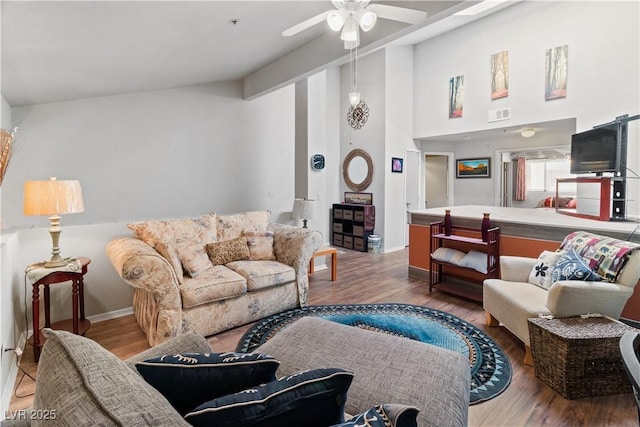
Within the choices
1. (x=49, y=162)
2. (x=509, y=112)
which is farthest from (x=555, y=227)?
(x=49, y=162)

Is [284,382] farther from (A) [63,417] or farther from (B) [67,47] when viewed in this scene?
(B) [67,47]

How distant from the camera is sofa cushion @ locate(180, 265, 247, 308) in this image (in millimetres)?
2701

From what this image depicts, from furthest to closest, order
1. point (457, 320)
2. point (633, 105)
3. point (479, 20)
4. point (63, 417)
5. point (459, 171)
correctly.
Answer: point (459, 171), point (479, 20), point (633, 105), point (457, 320), point (63, 417)

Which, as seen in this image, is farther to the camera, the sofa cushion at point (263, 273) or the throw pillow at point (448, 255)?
the throw pillow at point (448, 255)

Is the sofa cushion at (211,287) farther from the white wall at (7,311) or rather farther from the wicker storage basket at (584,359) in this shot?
the wicker storage basket at (584,359)

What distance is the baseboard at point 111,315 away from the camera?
3.12m

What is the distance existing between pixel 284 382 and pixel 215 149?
178 inches

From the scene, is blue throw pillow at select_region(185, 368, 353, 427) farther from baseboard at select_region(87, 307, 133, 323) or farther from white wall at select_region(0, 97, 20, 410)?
baseboard at select_region(87, 307, 133, 323)

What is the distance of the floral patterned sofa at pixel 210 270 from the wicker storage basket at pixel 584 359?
2.14 metres

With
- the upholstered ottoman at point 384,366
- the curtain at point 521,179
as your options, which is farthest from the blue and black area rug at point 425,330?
the curtain at point 521,179

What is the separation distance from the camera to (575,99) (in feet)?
15.7

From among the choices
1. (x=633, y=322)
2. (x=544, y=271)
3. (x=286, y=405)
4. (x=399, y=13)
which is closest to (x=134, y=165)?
(x=399, y=13)

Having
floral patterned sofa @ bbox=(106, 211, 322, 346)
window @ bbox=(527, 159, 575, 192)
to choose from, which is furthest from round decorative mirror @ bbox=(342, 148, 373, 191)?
window @ bbox=(527, 159, 575, 192)

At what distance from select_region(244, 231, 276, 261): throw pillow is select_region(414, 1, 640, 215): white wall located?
4327 mm
